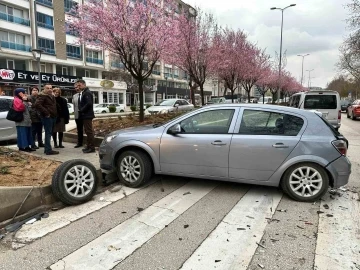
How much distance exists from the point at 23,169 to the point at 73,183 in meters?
1.28

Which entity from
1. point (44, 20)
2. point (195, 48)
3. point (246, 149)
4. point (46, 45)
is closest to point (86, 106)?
point (246, 149)

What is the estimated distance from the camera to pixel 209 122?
477cm

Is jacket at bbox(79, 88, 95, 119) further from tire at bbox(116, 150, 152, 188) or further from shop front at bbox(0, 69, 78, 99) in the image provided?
shop front at bbox(0, 69, 78, 99)

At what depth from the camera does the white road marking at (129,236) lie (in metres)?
2.80

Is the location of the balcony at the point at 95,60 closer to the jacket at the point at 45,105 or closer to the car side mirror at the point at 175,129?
the jacket at the point at 45,105

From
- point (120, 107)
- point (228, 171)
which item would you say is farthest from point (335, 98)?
point (120, 107)

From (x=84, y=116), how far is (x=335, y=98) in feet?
33.9

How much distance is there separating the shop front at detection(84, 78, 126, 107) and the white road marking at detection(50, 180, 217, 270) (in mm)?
36299

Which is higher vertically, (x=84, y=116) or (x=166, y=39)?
(x=166, y=39)

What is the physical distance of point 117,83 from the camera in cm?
4519

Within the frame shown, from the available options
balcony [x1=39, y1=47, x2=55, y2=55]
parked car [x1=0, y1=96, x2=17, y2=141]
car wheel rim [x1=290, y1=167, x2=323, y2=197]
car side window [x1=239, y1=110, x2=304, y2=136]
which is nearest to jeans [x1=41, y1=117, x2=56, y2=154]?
parked car [x1=0, y1=96, x2=17, y2=141]

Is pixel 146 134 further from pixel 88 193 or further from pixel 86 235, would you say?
pixel 86 235

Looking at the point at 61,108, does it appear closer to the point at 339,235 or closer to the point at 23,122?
the point at 23,122

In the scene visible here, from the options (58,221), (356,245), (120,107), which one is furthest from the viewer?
(120,107)
